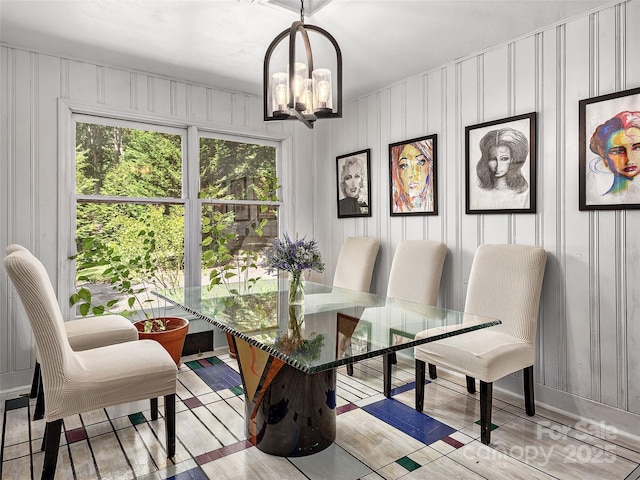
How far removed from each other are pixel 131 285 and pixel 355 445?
234cm

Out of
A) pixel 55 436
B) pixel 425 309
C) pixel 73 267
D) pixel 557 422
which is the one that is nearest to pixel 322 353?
pixel 425 309

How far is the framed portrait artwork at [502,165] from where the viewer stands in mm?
2785

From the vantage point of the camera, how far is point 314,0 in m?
2.43

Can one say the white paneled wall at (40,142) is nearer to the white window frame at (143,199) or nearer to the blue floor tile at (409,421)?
the white window frame at (143,199)

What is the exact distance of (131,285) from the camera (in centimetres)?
360

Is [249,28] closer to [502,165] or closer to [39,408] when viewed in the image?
[502,165]

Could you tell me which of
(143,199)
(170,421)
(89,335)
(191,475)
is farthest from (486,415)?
(143,199)

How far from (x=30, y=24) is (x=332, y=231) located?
2.92m

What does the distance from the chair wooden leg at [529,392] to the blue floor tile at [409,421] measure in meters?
0.54

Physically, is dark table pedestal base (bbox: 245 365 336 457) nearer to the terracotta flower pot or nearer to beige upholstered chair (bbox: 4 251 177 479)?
beige upholstered chair (bbox: 4 251 177 479)

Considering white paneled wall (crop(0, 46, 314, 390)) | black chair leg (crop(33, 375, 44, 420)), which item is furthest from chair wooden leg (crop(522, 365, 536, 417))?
white paneled wall (crop(0, 46, 314, 390))

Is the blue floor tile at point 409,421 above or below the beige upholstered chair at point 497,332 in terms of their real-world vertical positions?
below

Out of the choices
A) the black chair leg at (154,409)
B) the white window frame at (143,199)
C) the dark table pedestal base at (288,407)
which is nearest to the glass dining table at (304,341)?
the dark table pedestal base at (288,407)

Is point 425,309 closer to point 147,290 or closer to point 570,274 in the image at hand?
point 570,274
